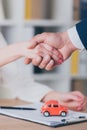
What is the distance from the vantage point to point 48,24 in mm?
3158

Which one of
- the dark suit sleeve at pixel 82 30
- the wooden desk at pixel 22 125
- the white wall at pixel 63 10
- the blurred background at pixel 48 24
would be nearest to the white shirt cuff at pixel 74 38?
the dark suit sleeve at pixel 82 30

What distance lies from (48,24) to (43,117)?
1.85m

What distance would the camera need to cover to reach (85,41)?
71.3 inches

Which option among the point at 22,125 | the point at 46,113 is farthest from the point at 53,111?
the point at 22,125

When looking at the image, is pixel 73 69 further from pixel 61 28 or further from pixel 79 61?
pixel 61 28

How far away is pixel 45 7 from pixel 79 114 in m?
1.84

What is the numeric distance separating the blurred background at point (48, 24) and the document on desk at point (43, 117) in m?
1.52

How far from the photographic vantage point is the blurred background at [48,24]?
3.05m

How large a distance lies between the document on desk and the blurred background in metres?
1.52

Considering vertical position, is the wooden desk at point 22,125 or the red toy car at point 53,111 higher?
the red toy car at point 53,111

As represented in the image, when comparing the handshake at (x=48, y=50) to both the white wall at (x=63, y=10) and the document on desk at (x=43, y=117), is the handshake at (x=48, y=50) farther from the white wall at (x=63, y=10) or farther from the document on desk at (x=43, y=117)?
the white wall at (x=63, y=10)

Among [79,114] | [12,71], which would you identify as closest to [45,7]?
[12,71]

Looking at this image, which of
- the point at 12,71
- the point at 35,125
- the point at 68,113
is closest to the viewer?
the point at 35,125

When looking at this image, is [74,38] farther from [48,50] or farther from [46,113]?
[46,113]
